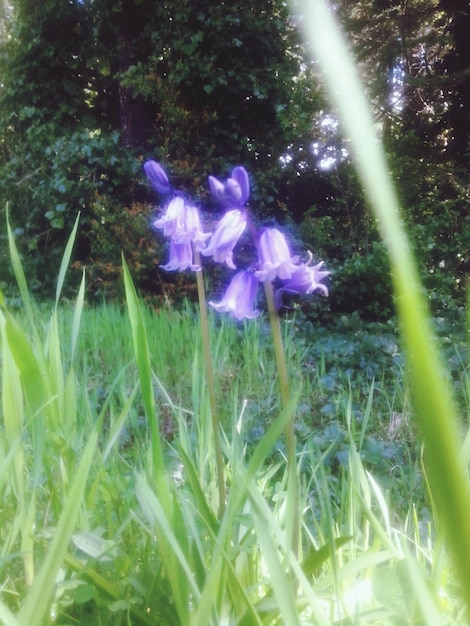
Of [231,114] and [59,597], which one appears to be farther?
[231,114]

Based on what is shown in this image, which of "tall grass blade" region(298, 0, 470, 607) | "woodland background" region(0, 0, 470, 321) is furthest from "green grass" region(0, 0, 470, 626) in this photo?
"woodland background" region(0, 0, 470, 321)

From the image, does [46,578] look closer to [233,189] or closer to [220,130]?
[233,189]

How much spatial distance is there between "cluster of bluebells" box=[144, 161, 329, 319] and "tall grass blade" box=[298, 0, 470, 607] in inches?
29.6

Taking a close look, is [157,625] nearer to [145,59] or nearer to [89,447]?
[89,447]

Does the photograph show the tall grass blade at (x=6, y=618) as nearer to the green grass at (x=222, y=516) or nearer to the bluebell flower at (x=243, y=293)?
the green grass at (x=222, y=516)

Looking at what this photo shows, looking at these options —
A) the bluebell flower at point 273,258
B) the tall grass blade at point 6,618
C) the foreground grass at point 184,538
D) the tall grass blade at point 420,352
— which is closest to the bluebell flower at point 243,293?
the bluebell flower at point 273,258

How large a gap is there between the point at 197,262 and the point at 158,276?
367cm

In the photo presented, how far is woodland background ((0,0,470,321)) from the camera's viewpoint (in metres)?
5.05

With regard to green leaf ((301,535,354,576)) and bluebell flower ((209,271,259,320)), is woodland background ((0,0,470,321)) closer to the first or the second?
bluebell flower ((209,271,259,320))

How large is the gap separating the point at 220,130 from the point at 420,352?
547cm

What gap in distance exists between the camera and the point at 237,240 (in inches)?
41.4

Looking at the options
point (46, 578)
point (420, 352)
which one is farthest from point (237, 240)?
point (420, 352)

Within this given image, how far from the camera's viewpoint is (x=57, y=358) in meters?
1.22

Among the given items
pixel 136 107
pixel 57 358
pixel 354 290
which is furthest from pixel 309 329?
pixel 57 358
